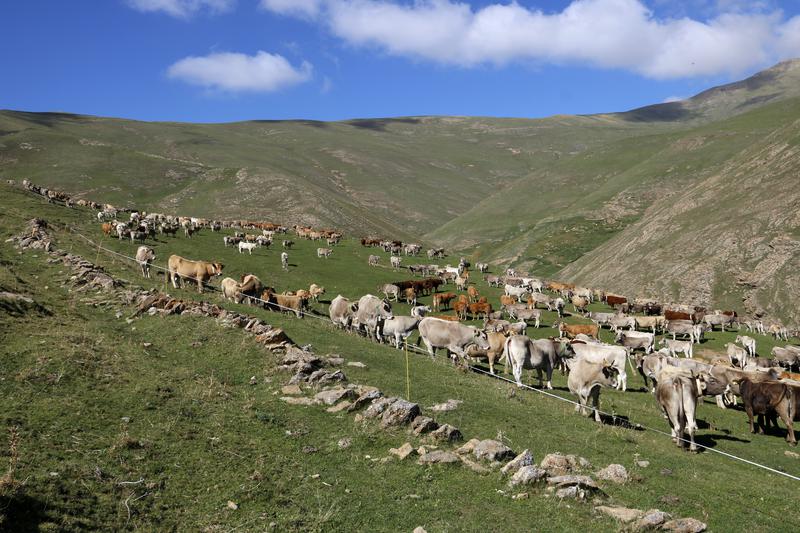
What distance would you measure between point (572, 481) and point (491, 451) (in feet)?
6.27

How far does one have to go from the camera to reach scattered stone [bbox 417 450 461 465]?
11602 millimetres

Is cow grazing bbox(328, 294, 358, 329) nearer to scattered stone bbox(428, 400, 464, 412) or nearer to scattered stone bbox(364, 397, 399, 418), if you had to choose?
scattered stone bbox(428, 400, 464, 412)

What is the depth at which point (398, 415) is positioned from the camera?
1323cm

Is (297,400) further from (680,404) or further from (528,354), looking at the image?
(680,404)

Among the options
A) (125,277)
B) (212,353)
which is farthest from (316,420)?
(125,277)

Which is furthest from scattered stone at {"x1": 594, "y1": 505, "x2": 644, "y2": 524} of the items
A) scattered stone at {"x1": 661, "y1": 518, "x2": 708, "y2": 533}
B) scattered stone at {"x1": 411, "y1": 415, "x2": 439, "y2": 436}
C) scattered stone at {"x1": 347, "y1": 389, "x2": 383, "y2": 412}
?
scattered stone at {"x1": 347, "y1": 389, "x2": 383, "y2": 412}

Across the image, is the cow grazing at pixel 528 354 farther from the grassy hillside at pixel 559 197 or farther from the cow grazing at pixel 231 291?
the grassy hillside at pixel 559 197

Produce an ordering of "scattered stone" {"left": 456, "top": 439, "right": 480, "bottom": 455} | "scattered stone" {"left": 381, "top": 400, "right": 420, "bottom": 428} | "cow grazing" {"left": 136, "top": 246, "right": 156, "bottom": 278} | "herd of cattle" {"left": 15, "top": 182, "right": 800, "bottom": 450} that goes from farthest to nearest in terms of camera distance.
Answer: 1. "cow grazing" {"left": 136, "top": 246, "right": 156, "bottom": 278}
2. "herd of cattle" {"left": 15, "top": 182, "right": 800, "bottom": 450}
3. "scattered stone" {"left": 381, "top": 400, "right": 420, "bottom": 428}
4. "scattered stone" {"left": 456, "top": 439, "right": 480, "bottom": 455}

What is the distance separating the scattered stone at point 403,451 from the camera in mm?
11798

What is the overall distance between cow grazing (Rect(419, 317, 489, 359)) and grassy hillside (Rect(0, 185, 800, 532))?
4.15m

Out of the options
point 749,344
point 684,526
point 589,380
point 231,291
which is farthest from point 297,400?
point 749,344

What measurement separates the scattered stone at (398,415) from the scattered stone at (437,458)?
1529 millimetres

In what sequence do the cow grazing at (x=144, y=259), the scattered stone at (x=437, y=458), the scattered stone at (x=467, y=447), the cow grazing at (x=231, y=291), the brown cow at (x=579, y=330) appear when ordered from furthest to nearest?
the brown cow at (x=579, y=330)
the cow grazing at (x=144, y=259)
the cow grazing at (x=231, y=291)
the scattered stone at (x=467, y=447)
the scattered stone at (x=437, y=458)

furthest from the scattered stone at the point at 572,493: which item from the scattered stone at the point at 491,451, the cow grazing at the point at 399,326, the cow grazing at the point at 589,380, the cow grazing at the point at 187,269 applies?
the cow grazing at the point at 187,269
